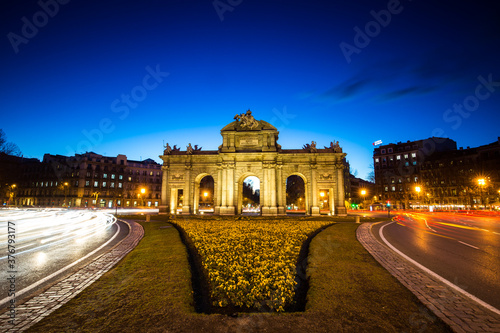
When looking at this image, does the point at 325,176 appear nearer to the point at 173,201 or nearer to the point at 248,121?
the point at 248,121

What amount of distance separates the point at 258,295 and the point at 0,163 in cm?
6250

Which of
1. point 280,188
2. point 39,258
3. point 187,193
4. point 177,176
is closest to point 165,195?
point 177,176

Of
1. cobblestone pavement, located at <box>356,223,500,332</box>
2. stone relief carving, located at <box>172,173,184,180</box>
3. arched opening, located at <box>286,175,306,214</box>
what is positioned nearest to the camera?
cobblestone pavement, located at <box>356,223,500,332</box>

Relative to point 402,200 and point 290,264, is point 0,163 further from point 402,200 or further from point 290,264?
point 402,200

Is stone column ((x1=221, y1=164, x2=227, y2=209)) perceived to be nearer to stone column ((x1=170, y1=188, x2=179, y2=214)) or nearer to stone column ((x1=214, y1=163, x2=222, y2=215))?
stone column ((x1=214, y1=163, x2=222, y2=215))

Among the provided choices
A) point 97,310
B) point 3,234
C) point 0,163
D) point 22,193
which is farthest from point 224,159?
point 22,193

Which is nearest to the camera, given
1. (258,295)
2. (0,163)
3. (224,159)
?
(258,295)

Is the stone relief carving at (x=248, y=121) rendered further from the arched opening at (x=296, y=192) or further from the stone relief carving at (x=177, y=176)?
the arched opening at (x=296, y=192)

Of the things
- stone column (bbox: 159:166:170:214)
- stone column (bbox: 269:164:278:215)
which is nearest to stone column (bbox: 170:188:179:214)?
stone column (bbox: 159:166:170:214)

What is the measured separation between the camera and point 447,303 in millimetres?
5539

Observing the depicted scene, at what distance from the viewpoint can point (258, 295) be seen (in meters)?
5.96

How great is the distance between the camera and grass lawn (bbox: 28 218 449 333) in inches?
177

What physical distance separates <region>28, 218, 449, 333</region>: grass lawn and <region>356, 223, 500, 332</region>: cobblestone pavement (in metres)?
0.28

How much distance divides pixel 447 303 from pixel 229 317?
16.6 ft
